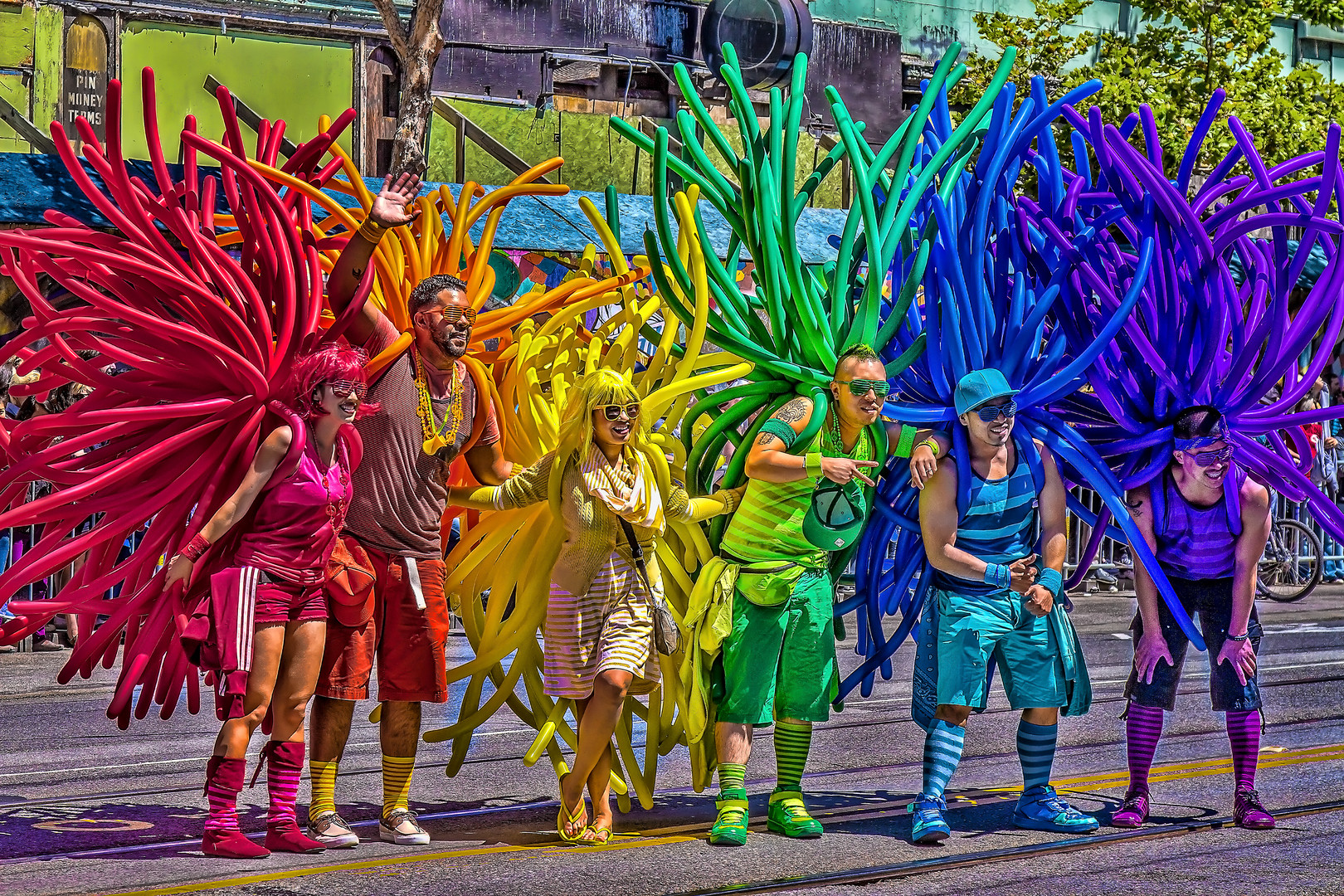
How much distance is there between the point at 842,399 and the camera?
5.82 metres

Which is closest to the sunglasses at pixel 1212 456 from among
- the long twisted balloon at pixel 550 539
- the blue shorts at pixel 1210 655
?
the blue shorts at pixel 1210 655

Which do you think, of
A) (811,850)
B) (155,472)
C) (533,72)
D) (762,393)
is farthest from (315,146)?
(533,72)

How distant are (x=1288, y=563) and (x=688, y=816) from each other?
897 centimetres

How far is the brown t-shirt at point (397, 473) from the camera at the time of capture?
5547 millimetres

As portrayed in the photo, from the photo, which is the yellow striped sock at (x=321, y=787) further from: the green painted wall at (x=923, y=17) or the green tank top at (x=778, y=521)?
the green painted wall at (x=923, y=17)

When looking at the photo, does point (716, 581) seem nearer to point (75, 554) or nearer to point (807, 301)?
point (807, 301)

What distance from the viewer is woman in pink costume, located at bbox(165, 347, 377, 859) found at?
522cm

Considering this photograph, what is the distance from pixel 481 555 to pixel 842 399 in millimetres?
1416

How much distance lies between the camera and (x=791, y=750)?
5789 millimetres

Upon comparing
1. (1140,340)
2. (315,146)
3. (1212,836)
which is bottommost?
(1212,836)

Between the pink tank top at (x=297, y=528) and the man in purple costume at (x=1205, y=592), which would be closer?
the pink tank top at (x=297, y=528)

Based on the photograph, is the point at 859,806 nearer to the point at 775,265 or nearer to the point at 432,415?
the point at 775,265

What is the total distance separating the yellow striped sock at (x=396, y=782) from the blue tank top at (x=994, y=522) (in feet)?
6.49

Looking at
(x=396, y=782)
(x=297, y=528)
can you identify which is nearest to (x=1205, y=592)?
(x=396, y=782)
